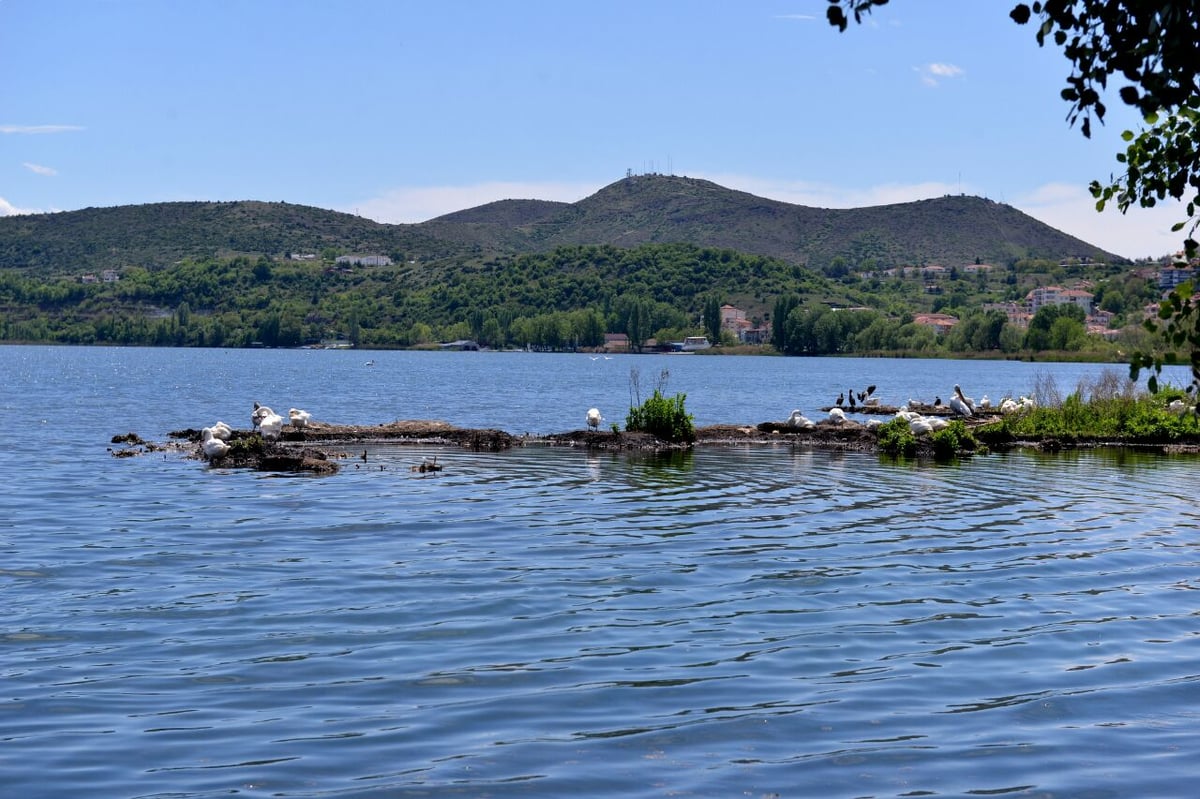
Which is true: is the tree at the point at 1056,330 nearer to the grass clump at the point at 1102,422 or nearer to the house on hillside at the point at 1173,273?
the house on hillside at the point at 1173,273

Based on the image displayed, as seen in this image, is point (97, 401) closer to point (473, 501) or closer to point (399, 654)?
point (473, 501)

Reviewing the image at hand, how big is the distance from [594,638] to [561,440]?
67.6 feet

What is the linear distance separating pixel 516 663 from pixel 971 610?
5.11 meters

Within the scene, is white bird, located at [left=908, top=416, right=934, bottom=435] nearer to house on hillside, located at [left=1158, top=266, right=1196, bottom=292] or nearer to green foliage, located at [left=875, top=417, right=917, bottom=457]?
green foliage, located at [left=875, top=417, right=917, bottom=457]

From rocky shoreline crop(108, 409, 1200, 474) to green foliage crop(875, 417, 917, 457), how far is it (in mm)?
246

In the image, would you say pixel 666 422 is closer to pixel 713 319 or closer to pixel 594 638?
pixel 594 638

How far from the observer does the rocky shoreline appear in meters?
30.0

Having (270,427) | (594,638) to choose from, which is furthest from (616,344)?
(594,638)

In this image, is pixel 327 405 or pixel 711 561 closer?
pixel 711 561

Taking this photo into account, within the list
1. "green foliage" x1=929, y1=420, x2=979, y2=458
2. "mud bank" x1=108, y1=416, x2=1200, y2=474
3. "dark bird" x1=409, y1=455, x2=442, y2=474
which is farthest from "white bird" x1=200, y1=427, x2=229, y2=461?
"green foliage" x1=929, y1=420, x2=979, y2=458

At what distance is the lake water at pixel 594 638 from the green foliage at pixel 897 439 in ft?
22.2

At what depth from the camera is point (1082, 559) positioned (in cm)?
1619

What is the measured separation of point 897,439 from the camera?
31.3 metres

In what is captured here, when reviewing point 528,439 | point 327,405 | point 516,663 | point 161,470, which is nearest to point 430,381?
point 327,405
